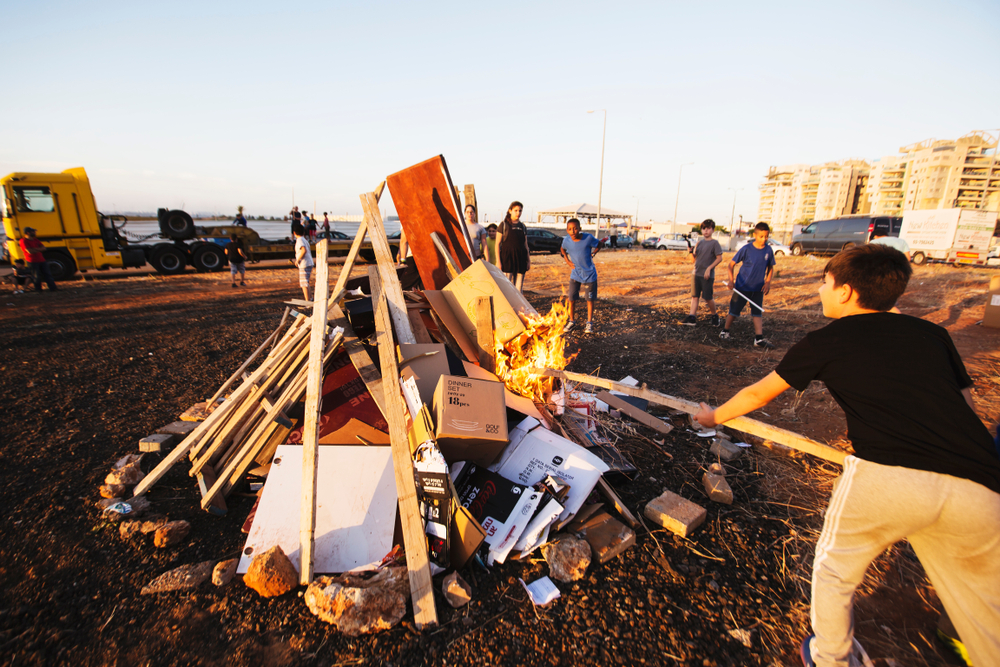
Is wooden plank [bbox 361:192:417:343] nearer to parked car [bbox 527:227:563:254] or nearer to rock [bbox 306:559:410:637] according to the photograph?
rock [bbox 306:559:410:637]

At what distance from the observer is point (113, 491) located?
3037 millimetres

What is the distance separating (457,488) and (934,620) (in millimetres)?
2507

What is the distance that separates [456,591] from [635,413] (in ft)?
7.65

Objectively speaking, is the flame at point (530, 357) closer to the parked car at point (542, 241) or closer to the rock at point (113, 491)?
the rock at point (113, 491)

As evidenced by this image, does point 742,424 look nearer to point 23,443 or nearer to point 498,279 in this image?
point 498,279

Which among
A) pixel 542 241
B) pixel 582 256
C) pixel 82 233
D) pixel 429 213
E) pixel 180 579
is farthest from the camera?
pixel 542 241

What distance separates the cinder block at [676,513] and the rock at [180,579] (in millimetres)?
2624

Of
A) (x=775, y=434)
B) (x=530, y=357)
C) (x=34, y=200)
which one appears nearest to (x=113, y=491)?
(x=530, y=357)

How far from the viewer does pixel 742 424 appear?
261 centimetres

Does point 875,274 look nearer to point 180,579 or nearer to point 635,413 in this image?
point 635,413

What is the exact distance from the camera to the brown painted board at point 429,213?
16.6 ft

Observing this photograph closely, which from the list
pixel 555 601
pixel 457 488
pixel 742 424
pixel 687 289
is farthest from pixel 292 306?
pixel 687 289

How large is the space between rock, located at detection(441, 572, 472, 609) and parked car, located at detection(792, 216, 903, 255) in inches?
832

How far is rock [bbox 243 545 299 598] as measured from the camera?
2203 millimetres
